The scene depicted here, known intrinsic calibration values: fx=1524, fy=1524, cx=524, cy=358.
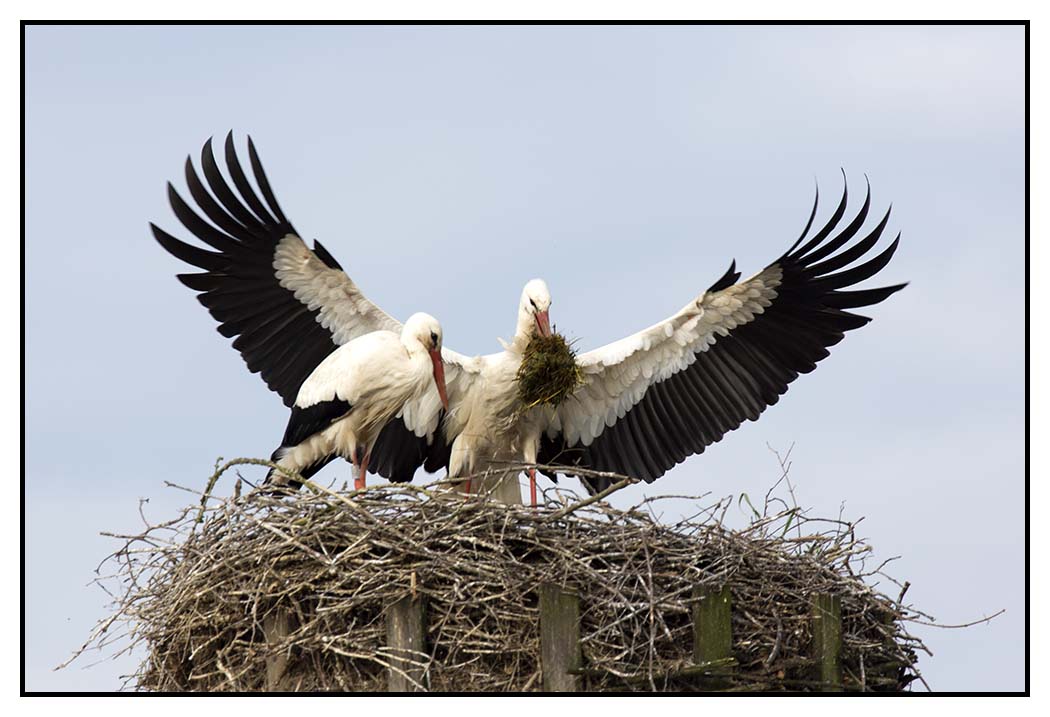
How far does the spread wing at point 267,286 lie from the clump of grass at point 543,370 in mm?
270

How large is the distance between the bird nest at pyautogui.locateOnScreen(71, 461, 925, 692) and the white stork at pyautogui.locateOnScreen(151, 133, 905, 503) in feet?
4.30

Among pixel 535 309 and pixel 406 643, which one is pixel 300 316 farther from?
pixel 406 643

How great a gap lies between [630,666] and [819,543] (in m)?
1.23

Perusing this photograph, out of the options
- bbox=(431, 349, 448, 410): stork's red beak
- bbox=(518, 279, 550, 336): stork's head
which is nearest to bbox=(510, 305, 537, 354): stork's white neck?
bbox=(518, 279, 550, 336): stork's head

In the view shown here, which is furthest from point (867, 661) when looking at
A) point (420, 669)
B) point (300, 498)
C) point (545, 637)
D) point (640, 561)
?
point (300, 498)

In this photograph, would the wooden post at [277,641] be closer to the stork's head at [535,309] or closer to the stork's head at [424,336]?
the stork's head at [424,336]

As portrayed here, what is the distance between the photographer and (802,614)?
203 inches

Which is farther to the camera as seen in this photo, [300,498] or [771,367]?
[771,367]

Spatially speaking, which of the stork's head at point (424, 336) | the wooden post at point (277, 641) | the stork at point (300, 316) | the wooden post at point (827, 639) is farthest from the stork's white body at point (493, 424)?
the wooden post at point (827, 639)

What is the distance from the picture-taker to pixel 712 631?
15.6ft

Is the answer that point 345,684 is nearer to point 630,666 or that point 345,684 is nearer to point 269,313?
point 630,666

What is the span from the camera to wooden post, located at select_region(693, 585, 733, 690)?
Result: 475cm

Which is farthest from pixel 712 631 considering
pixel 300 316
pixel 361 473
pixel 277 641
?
pixel 300 316

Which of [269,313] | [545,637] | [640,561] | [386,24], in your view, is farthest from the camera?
[269,313]
